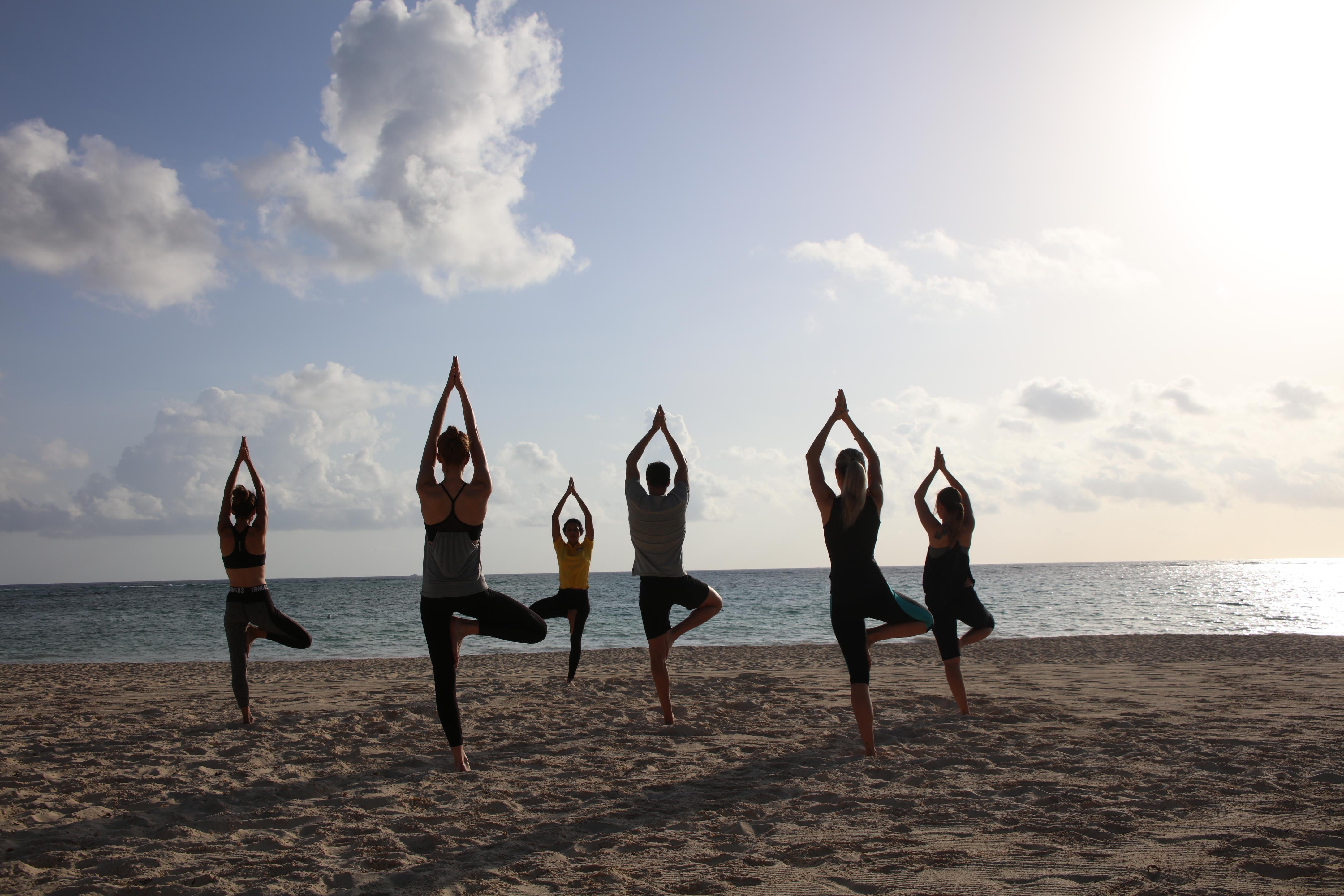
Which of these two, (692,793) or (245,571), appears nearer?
(692,793)

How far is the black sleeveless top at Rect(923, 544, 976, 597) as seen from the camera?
640cm

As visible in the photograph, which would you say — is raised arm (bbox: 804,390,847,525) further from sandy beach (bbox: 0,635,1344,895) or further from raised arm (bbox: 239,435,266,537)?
raised arm (bbox: 239,435,266,537)

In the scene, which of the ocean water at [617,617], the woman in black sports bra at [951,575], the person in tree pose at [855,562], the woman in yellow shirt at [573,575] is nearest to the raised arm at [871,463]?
the person in tree pose at [855,562]

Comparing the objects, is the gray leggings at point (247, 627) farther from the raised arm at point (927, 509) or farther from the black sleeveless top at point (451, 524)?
the raised arm at point (927, 509)

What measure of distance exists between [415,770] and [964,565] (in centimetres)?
452

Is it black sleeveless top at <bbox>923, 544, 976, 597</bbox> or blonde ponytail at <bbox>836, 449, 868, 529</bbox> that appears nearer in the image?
blonde ponytail at <bbox>836, 449, 868, 529</bbox>

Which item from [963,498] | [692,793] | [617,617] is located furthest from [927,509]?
[617,617]

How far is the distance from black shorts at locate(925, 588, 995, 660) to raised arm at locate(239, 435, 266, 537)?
5.41 metres

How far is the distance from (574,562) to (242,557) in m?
3.43

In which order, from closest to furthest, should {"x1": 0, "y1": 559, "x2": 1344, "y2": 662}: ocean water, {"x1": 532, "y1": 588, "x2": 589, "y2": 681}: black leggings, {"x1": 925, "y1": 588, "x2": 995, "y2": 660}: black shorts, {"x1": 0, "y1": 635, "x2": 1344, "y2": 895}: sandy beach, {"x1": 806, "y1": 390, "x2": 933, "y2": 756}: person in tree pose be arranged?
{"x1": 0, "y1": 635, "x2": 1344, "y2": 895}: sandy beach < {"x1": 806, "y1": 390, "x2": 933, "y2": 756}: person in tree pose < {"x1": 925, "y1": 588, "x2": 995, "y2": 660}: black shorts < {"x1": 532, "y1": 588, "x2": 589, "y2": 681}: black leggings < {"x1": 0, "y1": 559, "x2": 1344, "y2": 662}: ocean water

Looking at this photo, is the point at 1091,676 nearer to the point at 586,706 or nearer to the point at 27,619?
the point at 586,706

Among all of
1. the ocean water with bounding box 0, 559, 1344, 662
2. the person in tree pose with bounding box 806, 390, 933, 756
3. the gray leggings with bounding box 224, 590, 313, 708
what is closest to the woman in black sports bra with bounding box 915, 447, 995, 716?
the person in tree pose with bounding box 806, 390, 933, 756

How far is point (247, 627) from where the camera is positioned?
6062 mm

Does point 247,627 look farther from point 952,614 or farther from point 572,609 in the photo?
point 952,614
